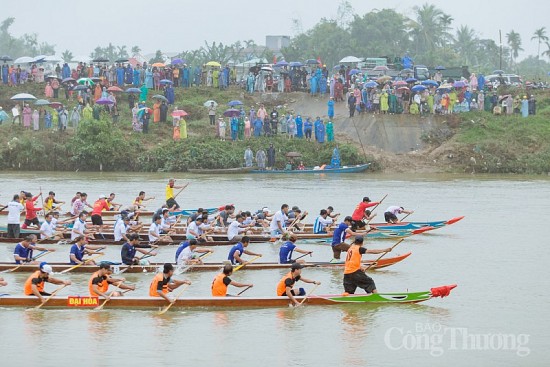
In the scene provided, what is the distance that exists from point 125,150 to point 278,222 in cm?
1768

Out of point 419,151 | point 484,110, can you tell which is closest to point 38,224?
point 419,151

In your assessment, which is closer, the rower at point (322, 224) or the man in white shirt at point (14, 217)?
the man in white shirt at point (14, 217)

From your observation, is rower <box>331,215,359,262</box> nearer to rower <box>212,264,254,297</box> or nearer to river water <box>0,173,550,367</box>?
river water <box>0,173,550,367</box>

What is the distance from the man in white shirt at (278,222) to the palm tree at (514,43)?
64.7 metres

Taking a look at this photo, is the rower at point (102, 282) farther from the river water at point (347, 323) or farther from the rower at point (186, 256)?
the rower at point (186, 256)

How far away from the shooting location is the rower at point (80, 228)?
2088 centimetres

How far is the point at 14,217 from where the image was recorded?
2131cm

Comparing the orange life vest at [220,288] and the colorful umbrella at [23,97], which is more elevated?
the colorful umbrella at [23,97]

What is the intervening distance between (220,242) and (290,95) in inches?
850

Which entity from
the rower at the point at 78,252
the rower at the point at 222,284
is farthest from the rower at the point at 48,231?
the rower at the point at 222,284

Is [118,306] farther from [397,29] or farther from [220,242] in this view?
[397,29]

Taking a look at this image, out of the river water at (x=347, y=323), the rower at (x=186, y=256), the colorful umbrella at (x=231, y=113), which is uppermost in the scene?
the colorful umbrella at (x=231, y=113)

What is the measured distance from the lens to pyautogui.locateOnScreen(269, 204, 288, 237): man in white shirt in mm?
21719

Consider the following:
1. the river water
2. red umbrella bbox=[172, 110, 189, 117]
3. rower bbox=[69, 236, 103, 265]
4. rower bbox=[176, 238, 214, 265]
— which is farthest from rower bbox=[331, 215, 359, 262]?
red umbrella bbox=[172, 110, 189, 117]
